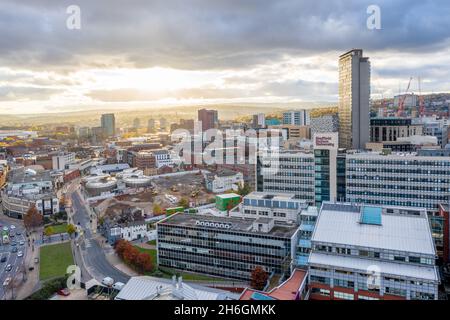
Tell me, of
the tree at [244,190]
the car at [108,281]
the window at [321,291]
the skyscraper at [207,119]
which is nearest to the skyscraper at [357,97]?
the tree at [244,190]

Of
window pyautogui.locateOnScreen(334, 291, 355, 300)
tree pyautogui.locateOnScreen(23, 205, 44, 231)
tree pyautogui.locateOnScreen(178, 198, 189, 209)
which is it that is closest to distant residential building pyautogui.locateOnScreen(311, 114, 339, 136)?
tree pyautogui.locateOnScreen(178, 198, 189, 209)

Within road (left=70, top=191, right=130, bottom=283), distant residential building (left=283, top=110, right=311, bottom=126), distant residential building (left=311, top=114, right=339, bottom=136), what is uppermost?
distant residential building (left=283, top=110, right=311, bottom=126)

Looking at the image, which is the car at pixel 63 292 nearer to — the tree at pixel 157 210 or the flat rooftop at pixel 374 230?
the flat rooftop at pixel 374 230

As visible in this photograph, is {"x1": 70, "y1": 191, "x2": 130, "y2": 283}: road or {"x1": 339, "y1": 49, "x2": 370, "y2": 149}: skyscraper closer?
{"x1": 70, "y1": 191, "x2": 130, "y2": 283}: road

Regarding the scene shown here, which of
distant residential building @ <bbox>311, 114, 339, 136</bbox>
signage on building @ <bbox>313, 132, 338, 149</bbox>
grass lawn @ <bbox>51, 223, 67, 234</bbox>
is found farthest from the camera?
distant residential building @ <bbox>311, 114, 339, 136</bbox>

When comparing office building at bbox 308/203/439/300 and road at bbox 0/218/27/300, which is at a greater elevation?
office building at bbox 308/203/439/300

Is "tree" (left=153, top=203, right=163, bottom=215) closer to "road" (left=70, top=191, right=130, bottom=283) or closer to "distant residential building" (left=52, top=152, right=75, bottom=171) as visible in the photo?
"road" (left=70, top=191, right=130, bottom=283)
